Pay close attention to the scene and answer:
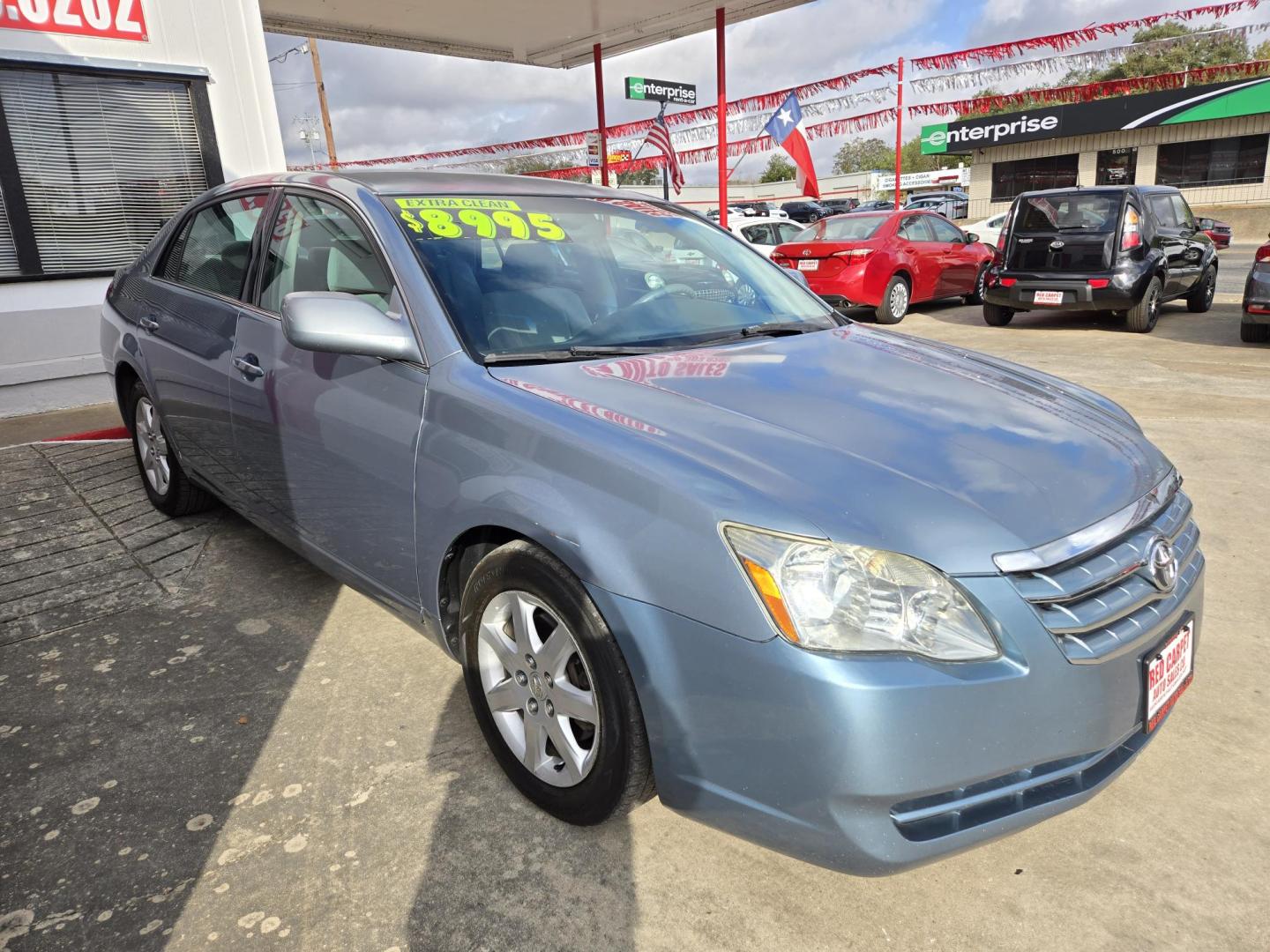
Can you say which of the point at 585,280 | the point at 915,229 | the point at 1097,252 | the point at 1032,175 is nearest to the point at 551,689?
the point at 585,280

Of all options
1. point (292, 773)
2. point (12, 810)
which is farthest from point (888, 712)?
point (12, 810)

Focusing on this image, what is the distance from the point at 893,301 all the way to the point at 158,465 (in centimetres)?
929

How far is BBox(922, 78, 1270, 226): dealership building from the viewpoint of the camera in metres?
A: 31.7

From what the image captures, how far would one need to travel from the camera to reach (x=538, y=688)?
216 cm

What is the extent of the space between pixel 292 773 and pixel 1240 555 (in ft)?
12.3

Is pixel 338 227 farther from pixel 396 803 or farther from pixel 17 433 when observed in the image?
pixel 17 433

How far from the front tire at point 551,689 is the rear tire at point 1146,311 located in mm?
9612

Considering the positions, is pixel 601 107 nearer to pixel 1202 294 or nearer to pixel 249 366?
pixel 1202 294

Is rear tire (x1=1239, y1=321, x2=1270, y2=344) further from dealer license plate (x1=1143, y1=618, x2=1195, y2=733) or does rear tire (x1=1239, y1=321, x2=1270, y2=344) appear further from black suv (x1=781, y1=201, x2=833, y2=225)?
black suv (x1=781, y1=201, x2=833, y2=225)

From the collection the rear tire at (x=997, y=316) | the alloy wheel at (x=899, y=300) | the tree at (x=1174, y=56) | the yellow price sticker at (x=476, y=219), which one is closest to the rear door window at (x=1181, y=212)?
the rear tire at (x=997, y=316)

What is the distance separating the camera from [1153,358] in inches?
324

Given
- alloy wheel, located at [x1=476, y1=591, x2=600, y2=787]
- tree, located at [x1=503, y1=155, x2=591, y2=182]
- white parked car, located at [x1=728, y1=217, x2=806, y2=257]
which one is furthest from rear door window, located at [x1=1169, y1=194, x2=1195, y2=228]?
tree, located at [x1=503, y1=155, x2=591, y2=182]

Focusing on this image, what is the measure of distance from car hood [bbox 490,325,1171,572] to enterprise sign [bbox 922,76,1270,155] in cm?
3670

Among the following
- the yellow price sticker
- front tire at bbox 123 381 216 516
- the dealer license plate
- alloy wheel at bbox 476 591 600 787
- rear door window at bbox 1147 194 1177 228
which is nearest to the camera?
the dealer license plate
